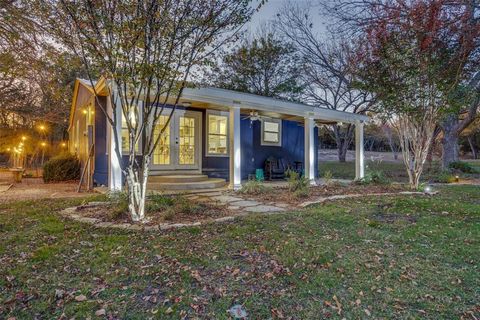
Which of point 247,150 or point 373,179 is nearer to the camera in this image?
→ point 373,179

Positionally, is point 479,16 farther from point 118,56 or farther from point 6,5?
point 6,5

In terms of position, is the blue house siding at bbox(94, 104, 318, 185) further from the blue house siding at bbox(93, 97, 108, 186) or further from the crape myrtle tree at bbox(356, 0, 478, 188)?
the crape myrtle tree at bbox(356, 0, 478, 188)

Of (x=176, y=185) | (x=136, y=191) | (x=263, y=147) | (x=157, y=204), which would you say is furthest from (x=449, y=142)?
(x=136, y=191)

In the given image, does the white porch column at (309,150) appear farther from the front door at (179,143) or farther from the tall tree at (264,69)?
the tall tree at (264,69)

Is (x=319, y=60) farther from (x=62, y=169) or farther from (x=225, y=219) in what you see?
(x=225, y=219)

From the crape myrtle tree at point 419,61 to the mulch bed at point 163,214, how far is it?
5681 millimetres

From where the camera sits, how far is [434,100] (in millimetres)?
7406

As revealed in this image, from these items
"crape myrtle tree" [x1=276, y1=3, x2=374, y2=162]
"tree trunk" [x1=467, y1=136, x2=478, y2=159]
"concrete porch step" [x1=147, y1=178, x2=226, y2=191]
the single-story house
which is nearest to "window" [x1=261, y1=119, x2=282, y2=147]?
the single-story house

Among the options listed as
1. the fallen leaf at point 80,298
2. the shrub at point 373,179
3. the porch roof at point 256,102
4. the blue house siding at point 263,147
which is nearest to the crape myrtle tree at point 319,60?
the blue house siding at point 263,147

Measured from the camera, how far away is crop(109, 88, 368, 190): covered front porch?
24.4ft

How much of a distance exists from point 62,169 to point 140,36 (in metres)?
8.10

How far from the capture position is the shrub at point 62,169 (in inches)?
393

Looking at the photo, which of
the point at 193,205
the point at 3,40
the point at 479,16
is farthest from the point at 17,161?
the point at 479,16

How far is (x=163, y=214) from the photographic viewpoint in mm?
4348
